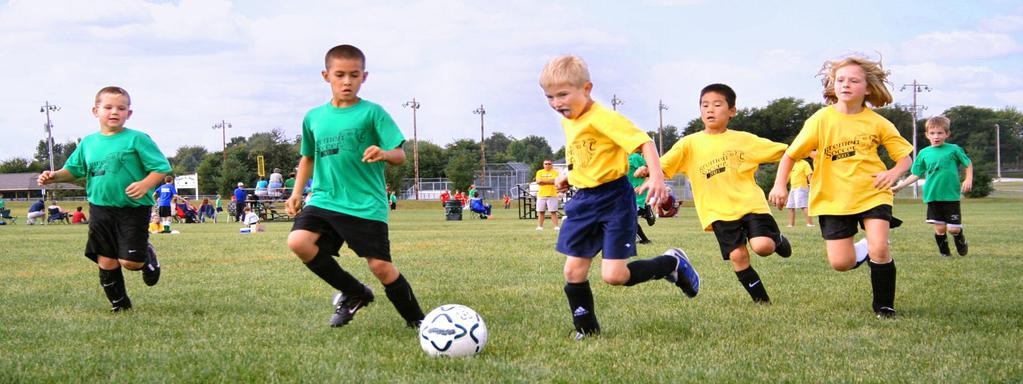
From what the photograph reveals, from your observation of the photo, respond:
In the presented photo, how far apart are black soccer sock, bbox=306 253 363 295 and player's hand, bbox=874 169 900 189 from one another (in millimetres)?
3492

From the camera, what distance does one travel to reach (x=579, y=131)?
5.20 meters

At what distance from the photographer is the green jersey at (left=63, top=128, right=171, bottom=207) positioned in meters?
6.67

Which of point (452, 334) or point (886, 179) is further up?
point (886, 179)

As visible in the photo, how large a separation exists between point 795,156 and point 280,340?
12.4ft

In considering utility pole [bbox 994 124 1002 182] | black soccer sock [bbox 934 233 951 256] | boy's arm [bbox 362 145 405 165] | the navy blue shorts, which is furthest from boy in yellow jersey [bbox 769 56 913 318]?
utility pole [bbox 994 124 1002 182]

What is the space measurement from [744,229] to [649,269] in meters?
1.43

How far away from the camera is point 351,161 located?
539cm

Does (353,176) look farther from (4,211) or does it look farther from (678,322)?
(4,211)

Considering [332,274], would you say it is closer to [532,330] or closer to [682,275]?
[532,330]

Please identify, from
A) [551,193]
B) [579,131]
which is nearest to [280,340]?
[579,131]

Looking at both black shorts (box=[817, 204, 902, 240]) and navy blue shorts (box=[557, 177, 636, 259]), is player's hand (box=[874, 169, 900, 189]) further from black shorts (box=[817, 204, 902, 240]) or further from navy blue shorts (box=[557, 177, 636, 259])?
navy blue shorts (box=[557, 177, 636, 259])

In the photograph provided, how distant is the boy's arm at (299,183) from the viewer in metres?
5.63

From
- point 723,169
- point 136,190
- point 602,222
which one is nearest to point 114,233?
point 136,190

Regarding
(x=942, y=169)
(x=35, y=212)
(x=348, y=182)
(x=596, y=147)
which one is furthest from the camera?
(x=35, y=212)
